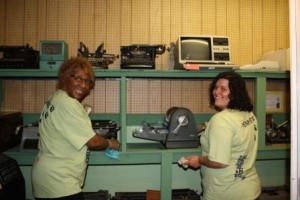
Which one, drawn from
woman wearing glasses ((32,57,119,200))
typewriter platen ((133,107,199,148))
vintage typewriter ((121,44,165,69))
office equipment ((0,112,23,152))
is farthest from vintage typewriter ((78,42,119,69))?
office equipment ((0,112,23,152))

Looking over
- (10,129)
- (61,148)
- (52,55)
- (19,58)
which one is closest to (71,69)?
(52,55)

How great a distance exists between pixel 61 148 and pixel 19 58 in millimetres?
978

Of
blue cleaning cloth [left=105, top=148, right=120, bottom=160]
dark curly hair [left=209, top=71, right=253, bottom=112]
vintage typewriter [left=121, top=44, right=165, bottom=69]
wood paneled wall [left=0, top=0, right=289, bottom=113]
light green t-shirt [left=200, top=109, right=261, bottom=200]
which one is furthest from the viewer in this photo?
wood paneled wall [left=0, top=0, right=289, bottom=113]

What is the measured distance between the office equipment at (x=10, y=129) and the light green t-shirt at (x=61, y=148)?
59 cm

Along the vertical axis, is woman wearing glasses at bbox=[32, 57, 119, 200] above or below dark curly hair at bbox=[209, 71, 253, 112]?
below

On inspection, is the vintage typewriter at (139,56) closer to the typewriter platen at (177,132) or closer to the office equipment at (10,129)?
the typewriter platen at (177,132)

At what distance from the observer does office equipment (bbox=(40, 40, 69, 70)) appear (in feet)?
6.60

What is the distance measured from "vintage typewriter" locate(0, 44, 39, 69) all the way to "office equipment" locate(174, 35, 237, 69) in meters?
1.23

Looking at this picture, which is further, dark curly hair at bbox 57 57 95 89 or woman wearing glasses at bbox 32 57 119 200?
dark curly hair at bbox 57 57 95 89

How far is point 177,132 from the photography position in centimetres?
204

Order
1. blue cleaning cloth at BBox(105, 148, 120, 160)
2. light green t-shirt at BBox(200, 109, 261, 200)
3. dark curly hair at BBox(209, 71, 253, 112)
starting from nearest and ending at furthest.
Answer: light green t-shirt at BBox(200, 109, 261, 200) < dark curly hair at BBox(209, 71, 253, 112) < blue cleaning cloth at BBox(105, 148, 120, 160)

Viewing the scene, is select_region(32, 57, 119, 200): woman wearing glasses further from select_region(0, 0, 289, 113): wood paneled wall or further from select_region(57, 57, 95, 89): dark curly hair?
select_region(0, 0, 289, 113): wood paneled wall

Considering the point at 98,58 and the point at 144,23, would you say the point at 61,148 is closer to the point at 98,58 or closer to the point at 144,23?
the point at 98,58

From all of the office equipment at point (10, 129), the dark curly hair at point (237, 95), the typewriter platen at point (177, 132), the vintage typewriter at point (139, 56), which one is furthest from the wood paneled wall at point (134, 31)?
the dark curly hair at point (237, 95)
